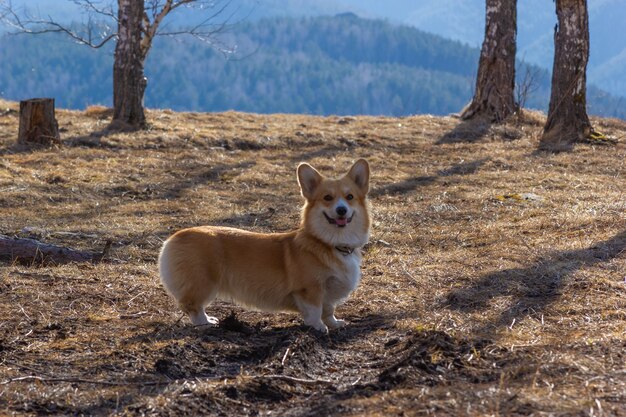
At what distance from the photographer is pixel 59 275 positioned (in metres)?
6.97

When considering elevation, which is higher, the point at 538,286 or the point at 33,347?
the point at 538,286

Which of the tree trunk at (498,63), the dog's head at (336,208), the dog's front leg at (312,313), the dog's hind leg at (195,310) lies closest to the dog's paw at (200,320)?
the dog's hind leg at (195,310)

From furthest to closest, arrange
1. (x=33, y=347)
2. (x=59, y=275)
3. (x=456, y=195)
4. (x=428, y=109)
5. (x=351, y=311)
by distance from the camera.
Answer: (x=428, y=109) < (x=456, y=195) < (x=59, y=275) < (x=351, y=311) < (x=33, y=347)

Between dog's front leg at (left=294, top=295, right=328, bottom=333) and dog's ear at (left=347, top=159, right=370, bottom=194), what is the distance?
2.77ft

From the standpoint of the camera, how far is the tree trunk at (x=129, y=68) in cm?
1503

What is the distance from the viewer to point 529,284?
6.70 metres

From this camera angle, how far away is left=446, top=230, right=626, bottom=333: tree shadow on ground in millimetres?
6082

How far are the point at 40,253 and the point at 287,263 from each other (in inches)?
105

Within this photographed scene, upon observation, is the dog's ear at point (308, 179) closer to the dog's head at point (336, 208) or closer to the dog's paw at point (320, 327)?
the dog's head at point (336, 208)

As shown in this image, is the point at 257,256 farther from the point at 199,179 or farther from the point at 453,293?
the point at 199,179

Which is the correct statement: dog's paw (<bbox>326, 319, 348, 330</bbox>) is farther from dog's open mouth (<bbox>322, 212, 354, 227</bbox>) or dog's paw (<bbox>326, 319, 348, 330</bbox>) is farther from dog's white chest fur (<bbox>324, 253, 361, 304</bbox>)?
dog's open mouth (<bbox>322, 212, 354, 227</bbox>)

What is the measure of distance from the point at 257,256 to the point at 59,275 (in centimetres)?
194

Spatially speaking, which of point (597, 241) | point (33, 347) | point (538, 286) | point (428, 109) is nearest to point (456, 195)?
point (597, 241)

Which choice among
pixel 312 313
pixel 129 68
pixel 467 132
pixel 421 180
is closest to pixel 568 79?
pixel 467 132
